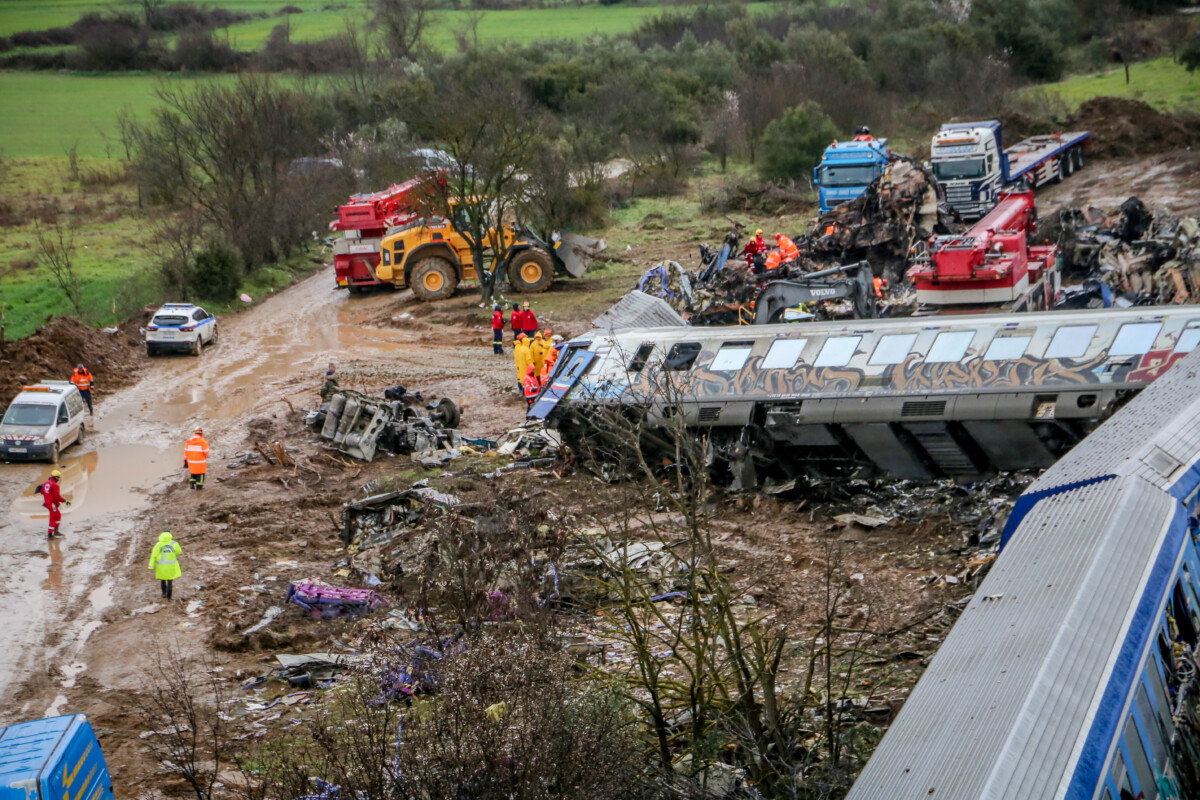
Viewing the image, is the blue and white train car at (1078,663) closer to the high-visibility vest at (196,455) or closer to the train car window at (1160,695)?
the train car window at (1160,695)

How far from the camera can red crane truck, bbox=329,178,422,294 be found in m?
35.4

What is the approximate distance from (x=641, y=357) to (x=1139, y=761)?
12687mm

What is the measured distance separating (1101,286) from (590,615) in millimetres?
13434

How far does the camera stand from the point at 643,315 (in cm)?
2336

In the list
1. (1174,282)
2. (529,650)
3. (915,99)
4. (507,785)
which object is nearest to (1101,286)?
(1174,282)

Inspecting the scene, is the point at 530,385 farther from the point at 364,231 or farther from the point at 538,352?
the point at 364,231

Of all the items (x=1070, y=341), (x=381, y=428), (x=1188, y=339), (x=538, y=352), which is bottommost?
(x=381, y=428)

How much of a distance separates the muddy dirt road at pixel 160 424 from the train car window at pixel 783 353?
7.09 m

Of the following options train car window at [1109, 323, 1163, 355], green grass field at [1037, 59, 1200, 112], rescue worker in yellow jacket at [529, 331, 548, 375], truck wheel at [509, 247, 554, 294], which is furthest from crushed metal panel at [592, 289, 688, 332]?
green grass field at [1037, 59, 1200, 112]

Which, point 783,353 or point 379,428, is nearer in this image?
point 783,353

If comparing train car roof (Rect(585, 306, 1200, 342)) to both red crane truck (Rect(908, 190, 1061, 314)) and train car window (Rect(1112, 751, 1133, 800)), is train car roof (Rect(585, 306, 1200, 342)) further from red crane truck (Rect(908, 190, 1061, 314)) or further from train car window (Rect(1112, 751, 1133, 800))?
train car window (Rect(1112, 751, 1133, 800))

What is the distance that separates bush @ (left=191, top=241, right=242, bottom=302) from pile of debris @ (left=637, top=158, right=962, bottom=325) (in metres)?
15.0

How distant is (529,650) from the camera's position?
30.2 feet

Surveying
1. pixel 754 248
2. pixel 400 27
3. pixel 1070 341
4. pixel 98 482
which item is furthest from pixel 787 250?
pixel 400 27
